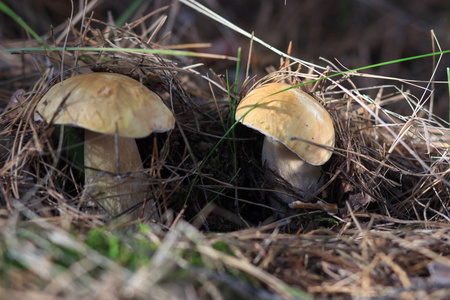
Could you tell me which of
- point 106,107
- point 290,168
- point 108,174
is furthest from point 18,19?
point 290,168

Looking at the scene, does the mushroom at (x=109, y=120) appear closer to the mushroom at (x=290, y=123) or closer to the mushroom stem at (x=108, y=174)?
the mushroom stem at (x=108, y=174)

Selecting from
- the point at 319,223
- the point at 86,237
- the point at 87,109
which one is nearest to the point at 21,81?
the point at 87,109

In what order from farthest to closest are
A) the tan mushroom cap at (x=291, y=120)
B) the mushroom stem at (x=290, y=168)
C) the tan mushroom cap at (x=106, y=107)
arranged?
the mushroom stem at (x=290, y=168) → the tan mushroom cap at (x=291, y=120) → the tan mushroom cap at (x=106, y=107)

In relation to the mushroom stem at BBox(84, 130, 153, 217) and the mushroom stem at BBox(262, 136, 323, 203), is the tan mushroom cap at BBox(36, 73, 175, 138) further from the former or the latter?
the mushroom stem at BBox(262, 136, 323, 203)

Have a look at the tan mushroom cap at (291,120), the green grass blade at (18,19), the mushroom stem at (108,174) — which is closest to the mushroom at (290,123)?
the tan mushroom cap at (291,120)

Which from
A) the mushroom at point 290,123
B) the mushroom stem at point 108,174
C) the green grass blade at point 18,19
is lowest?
the mushroom stem at point 108,174

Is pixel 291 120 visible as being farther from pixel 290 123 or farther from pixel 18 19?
pixel 18 19

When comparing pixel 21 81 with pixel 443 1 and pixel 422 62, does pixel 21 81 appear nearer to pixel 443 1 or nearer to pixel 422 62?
pixel 422 62
